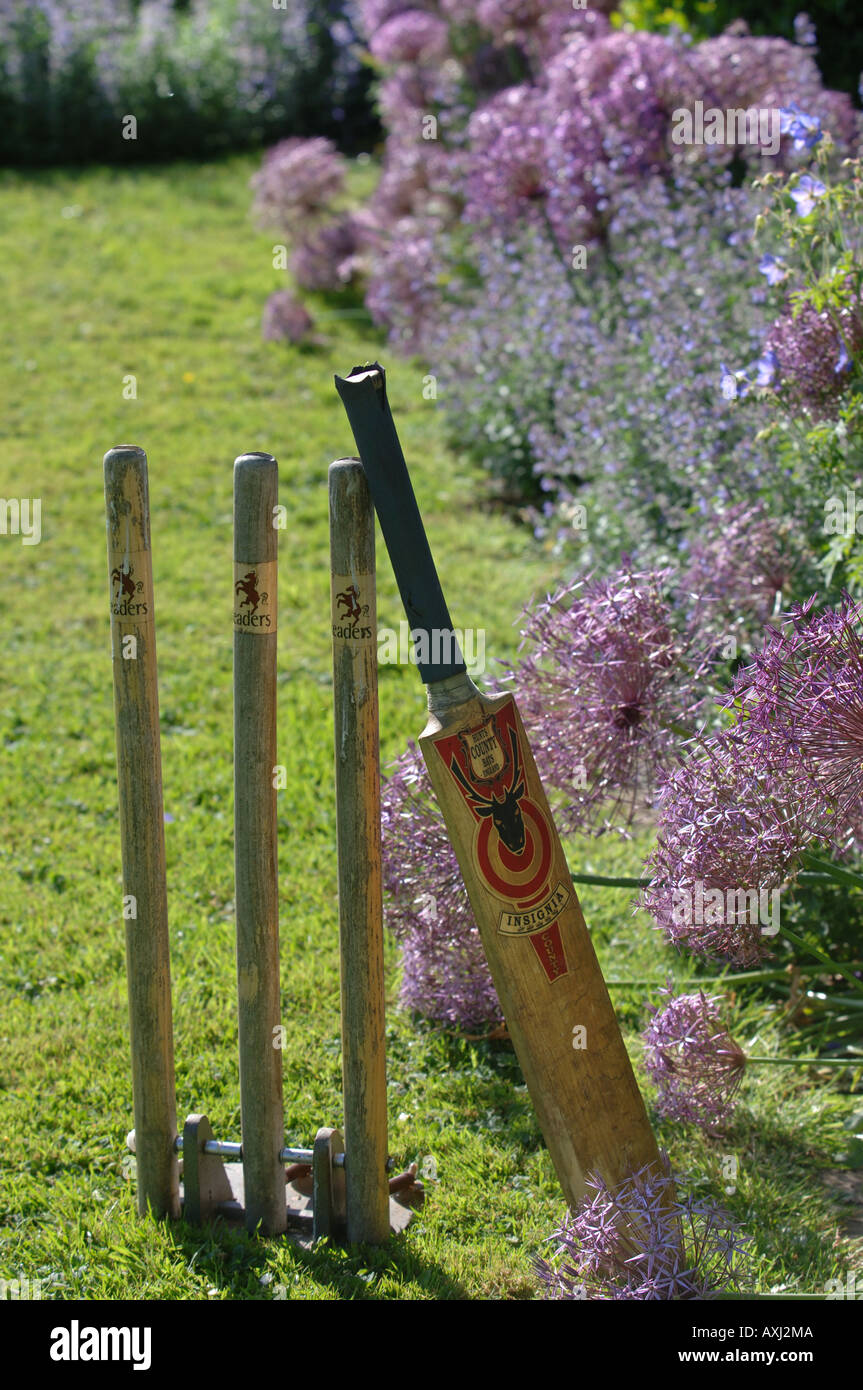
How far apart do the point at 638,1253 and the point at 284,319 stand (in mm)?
7018

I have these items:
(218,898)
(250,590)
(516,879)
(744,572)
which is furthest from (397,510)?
(218,898)

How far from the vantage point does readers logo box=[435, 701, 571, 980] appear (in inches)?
93.8

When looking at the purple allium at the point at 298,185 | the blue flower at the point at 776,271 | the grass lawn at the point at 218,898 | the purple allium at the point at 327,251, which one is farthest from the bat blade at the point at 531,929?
the purple allium at the point at 298,185

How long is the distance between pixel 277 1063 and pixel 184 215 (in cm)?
937

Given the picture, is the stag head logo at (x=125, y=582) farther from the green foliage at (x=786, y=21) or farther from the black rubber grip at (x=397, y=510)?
the green foliage at (x=786, y=21)

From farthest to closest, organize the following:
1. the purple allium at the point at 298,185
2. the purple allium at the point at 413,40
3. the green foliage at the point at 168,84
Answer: the green foliage at the point at 168,84 → the purple allium at the point at 298,185 → the purple allium at the point at 413,40

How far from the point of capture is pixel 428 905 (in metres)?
3.02

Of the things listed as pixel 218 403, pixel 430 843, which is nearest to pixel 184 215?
pixel 218 403

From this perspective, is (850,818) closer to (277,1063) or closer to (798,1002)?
(798,1002)

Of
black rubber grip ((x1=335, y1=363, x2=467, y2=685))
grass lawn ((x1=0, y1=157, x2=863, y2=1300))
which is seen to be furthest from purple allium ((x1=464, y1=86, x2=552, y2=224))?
black rubber grip ((x1=335, y1=363, x2=467, y2=685))

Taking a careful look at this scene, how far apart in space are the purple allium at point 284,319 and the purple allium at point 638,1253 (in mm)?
6848

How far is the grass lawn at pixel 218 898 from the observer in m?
2.59

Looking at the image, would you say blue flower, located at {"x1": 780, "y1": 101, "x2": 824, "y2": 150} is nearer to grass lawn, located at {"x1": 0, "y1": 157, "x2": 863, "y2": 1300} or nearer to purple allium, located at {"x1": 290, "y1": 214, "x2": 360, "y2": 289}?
grass lawn, located at {"x1": 0, "y1": 157, "x2": 863, "y2": 1300}

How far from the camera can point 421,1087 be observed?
310cm
